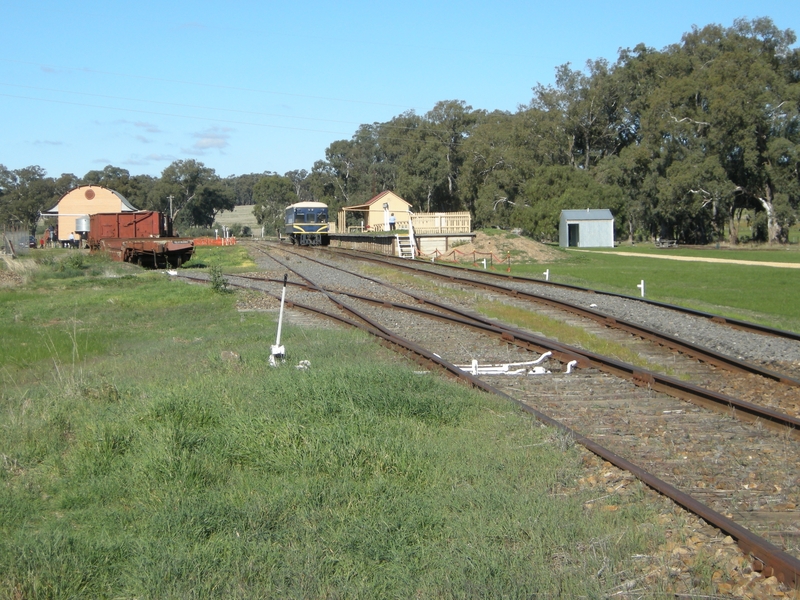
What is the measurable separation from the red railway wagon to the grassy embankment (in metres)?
24.6

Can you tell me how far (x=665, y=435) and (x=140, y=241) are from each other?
30054 mm

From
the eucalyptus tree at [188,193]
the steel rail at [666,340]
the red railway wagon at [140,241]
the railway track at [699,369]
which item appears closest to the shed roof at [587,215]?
the red railway wagon at [140,241]

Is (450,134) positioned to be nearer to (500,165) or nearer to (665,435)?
(500,165)

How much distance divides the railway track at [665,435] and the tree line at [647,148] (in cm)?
5454

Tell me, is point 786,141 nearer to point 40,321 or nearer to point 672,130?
point 672,130

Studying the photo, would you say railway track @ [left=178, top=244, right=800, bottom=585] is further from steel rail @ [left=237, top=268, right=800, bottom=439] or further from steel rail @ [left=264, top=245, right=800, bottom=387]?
steel rail @ [left=264, top=245, right=800, bottom=387]

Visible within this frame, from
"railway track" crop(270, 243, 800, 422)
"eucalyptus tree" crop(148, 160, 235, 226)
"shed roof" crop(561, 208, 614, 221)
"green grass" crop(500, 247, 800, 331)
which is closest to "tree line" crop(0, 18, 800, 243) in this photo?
"shed roof" crop(561, 208, 614, 221)

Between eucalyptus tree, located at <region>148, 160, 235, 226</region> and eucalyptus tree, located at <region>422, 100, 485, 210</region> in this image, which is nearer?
eucalyptus tree, located at <region>422, 100, 485, 210</region>

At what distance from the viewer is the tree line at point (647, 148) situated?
61.9 meters

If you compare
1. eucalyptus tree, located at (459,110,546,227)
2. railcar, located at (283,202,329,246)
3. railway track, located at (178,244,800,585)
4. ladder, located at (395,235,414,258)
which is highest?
eucalyptus tree, located at (459,110,546,227)

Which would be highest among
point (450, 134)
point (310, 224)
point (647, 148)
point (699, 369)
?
point (450, 134)

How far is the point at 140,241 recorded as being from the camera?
33.3 metres

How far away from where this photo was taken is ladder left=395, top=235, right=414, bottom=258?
1530 inches

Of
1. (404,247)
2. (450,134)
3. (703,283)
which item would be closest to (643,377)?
(703,283)
